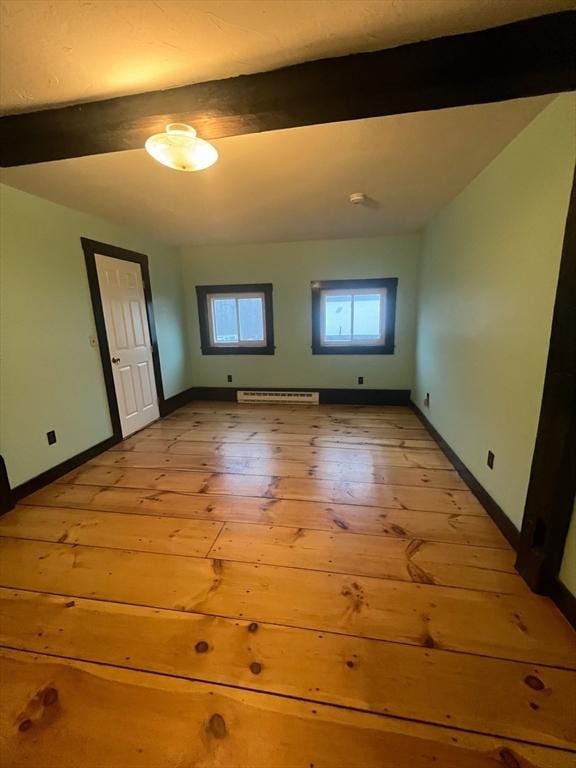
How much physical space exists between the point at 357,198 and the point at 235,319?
2.64 meters

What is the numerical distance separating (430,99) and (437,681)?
229 centimetres

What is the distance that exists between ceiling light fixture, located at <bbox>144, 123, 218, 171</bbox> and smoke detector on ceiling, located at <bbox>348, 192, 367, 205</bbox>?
Answer: 4.84 ft

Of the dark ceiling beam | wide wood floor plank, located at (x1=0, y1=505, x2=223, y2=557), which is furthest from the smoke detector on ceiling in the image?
wide wood floor plank, located at (x1=0, y1=505, x2=223, y2=557)

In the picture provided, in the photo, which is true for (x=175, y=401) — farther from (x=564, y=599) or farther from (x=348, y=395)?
(x=564, y=599)

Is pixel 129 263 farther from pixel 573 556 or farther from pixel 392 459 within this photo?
pixel 573 556

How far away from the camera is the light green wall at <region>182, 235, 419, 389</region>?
422 centimetres

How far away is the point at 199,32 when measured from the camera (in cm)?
115

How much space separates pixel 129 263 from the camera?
3637mm

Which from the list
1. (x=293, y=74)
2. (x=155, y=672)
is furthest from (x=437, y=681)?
(x=293, y=74)

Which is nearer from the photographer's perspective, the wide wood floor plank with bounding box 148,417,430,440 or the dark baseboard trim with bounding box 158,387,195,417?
the wide wood floor plank with bounding box 148,417,430,440

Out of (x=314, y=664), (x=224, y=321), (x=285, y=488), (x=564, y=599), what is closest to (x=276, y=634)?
(x=314, y=664)

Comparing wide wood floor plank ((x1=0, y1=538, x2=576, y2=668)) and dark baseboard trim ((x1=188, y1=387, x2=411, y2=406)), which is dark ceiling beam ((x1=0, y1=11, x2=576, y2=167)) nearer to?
wide wood floor plank ((x1=0, y1=538, x2=576, y2=668))

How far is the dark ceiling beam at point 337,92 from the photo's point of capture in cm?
117

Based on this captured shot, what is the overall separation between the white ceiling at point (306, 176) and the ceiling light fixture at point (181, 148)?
1.15 feet
